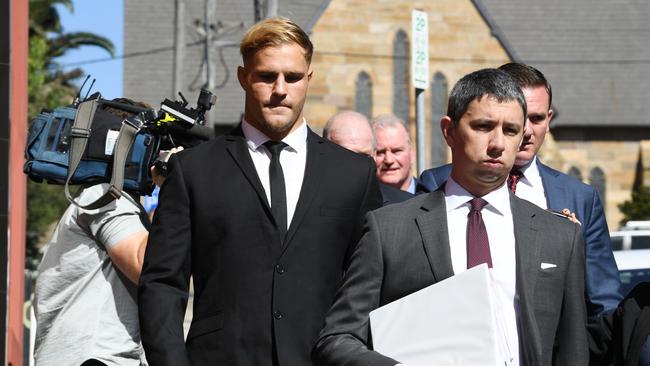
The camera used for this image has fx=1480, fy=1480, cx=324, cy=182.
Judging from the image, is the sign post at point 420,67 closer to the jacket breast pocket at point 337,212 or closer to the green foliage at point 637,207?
the jacket breast pocket at point 337,212

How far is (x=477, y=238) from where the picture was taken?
420cm

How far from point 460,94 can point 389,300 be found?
24.9 inches

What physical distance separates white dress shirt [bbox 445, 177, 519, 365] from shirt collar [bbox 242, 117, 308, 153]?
0.76m

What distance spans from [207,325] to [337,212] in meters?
0.56

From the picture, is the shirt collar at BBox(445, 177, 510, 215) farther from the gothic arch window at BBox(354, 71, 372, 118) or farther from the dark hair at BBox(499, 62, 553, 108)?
the gothic arch window at BBox(354, 71, 372, 118)

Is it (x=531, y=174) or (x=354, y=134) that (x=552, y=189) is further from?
(x=354, y=134)

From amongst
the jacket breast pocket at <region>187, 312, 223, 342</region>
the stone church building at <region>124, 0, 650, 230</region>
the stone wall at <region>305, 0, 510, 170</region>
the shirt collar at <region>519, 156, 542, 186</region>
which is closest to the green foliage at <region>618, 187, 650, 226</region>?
the stone church building at <region>124, 0, 650, 230</region>

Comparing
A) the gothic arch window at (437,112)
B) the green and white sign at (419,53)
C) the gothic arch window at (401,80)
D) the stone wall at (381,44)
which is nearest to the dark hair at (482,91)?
the green and white sign at (419,53)

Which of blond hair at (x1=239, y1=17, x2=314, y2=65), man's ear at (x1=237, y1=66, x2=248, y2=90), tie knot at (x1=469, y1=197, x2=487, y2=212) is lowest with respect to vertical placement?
tie knot at (x1=469, y1=197, x2=487, y2=212)

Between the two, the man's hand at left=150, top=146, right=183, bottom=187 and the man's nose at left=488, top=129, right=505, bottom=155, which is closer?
the man's nose at left=488, top=129, right=505, bottom=155

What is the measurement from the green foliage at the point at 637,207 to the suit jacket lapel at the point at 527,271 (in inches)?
1844

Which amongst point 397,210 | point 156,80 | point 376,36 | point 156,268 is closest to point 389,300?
point 397,210

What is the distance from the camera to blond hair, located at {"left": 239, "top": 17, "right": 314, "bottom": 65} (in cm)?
481

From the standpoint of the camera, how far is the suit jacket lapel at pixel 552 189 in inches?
209
